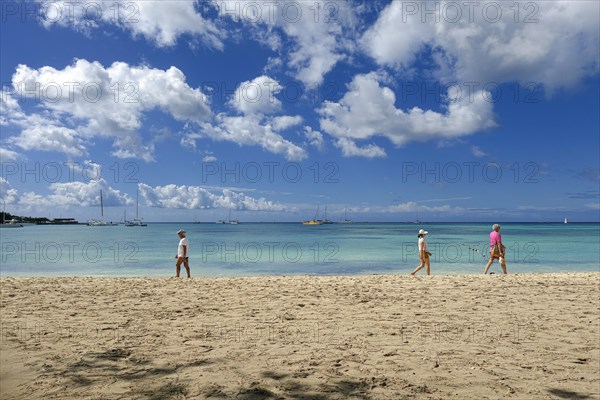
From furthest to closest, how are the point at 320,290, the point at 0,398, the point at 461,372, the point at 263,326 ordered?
the point at 320,290 < the point at 263,326 < the point at 461,372 < the point at 0,398

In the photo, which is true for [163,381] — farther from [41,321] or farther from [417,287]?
[417,287]

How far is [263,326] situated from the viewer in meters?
7.96

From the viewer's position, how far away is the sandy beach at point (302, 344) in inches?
204

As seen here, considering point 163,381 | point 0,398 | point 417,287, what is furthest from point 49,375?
point 417,287

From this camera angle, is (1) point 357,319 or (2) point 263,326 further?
(1) point 357,319

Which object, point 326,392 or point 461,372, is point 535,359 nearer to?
point 461,372

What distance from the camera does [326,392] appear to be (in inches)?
197

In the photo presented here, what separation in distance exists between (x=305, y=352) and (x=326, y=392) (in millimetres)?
1435

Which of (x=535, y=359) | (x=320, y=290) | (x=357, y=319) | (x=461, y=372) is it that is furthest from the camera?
(x=320, y=290)

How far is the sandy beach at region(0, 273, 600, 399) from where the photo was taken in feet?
17.0

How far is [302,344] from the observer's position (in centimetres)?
682

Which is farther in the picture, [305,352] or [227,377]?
[305,352]

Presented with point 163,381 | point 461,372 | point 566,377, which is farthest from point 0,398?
point 566,377

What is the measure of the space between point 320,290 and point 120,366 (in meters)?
6.94
